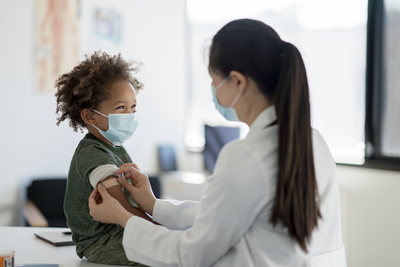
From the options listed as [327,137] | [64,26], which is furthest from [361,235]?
[64,26]

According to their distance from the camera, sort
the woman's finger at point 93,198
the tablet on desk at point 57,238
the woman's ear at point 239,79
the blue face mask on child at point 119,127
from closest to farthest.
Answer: the woman's ear at point 239,79 → the woman's finger at point 93,198 → the blue face mask on child at point 119,127 → the tablet on desk at point 57,238

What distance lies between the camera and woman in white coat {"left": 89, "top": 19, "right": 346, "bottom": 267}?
0.97 metres

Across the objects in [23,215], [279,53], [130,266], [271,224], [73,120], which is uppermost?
[279,53]

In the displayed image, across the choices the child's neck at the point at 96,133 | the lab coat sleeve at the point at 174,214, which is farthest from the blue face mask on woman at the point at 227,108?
the child's neck at the point at 96,133

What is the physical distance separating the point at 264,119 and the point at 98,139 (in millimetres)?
636

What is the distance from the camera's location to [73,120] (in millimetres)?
1475

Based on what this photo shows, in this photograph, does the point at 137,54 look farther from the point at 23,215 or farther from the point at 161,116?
the point at 23,215

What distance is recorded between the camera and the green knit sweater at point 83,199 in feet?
4.17

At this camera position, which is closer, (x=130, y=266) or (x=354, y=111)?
(x=130, y=266)

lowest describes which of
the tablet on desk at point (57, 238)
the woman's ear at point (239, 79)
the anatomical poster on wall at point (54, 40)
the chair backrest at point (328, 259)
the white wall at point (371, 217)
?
the white wall at point (371, 217)

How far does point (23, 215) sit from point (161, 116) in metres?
1.87

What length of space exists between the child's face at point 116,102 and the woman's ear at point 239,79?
0.48 metres

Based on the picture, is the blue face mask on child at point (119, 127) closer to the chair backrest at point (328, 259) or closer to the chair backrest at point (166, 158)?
the chair backrest at point (328, 259)

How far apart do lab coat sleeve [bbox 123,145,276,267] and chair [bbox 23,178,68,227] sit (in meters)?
2.29
